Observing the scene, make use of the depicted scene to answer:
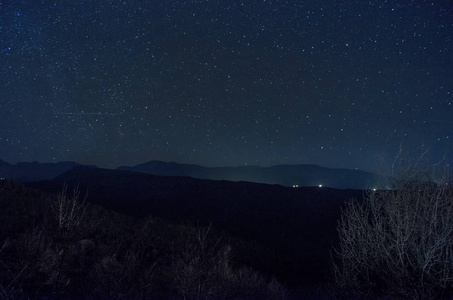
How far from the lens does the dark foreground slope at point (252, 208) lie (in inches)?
1288

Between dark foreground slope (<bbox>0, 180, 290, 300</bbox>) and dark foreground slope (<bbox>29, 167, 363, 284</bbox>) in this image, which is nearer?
dark foreground slope (<bbox>0, 180, 290, 300</bbox>)

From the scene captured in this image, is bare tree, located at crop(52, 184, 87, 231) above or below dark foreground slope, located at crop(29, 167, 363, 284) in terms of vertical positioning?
above

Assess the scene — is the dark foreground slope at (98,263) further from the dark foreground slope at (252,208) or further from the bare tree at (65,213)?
the dark foreground slope at (252,208)

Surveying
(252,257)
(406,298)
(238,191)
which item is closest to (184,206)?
(238,191)

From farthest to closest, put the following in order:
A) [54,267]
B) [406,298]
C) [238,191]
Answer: [238,191]
[54,267]
[406,298]

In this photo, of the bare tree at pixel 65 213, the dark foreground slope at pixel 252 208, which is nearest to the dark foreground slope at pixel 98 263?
the bare tree at pixel 65 213

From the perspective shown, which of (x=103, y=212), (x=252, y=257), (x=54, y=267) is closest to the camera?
(x=54, y=267)

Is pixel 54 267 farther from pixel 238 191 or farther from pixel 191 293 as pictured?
pixel 238 191

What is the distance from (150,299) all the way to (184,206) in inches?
1348

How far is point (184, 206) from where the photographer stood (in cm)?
4653

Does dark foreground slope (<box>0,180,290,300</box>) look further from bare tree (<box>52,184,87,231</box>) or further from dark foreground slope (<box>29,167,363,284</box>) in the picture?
dark foreground slope (<box>29,167,363,284</box>)

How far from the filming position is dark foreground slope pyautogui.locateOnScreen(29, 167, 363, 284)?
32.7 meters

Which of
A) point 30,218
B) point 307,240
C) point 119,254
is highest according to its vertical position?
point 30,218

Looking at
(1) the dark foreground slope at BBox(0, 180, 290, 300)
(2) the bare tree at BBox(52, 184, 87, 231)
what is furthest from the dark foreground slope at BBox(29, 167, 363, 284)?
(2) the bare tree at BBox(52, 184, 87, 231)
